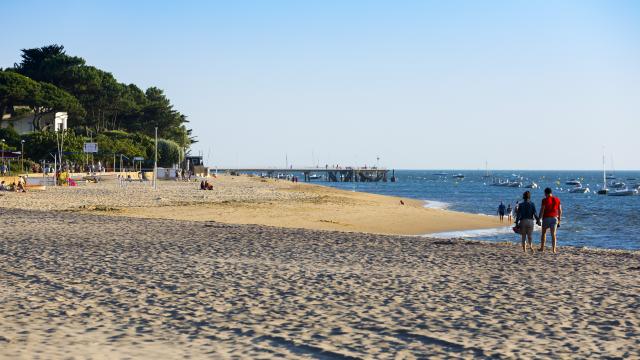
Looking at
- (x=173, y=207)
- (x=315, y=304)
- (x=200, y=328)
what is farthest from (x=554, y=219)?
(x=173, y=207)

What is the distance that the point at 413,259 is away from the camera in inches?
602

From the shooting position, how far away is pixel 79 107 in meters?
94.7

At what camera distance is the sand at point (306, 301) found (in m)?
7.47

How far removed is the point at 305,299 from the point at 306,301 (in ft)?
0.49

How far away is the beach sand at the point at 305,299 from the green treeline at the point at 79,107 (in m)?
59.6

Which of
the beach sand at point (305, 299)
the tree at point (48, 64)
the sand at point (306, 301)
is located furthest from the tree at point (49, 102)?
the sand at point (306, 301)

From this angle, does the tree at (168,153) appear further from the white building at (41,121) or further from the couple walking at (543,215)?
the couple walking at (543,215)

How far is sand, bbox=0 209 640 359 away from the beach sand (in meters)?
0.03

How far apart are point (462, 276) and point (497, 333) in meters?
4.58

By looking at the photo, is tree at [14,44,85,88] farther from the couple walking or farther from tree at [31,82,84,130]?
the couple walking

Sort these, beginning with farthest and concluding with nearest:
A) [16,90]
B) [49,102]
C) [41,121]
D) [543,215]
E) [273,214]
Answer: [41,121], [49,102], [16,90], [273,214], [543,215]

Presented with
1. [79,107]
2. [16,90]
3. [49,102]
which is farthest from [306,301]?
[79,107]

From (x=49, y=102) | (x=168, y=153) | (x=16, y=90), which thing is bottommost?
(x=168, y=153)

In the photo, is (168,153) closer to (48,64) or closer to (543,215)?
(48,64)
